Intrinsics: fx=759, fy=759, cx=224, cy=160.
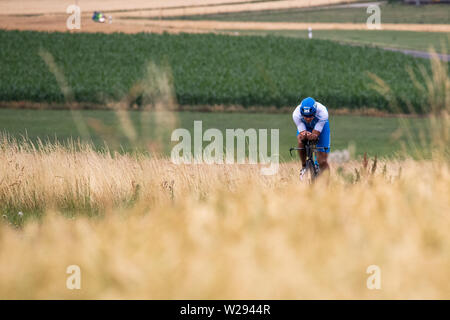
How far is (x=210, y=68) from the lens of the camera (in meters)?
44.5

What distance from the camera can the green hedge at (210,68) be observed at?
121 ft

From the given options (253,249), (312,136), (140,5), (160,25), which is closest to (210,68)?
(160,25)

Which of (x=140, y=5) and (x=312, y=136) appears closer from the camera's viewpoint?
(x=312, y=136)

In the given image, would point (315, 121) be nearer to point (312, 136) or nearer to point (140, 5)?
point (312, 136)

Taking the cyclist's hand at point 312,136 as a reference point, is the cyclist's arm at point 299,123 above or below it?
above

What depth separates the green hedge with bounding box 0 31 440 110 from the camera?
121 feet

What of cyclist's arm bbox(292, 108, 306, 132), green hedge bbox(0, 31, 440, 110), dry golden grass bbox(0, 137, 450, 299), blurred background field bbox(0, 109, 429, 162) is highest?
green hedge bbox(0, 31, 440, 110)

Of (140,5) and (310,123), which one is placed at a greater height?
(140,5)

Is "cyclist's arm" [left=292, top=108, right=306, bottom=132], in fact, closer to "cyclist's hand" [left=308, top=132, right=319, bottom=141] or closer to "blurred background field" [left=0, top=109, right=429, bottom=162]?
"cyclist's hand" [left=308, top=132, right=319, bottom=141]

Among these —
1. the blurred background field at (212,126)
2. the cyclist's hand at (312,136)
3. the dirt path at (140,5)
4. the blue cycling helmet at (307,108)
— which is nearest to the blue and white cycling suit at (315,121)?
the blue cycling helmet at (307,108)

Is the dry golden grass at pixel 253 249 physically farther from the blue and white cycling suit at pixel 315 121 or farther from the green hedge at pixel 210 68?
the green hedge at pixel 210 68

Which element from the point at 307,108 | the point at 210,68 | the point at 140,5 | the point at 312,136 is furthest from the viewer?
the point at 140,5

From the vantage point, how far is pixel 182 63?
4706cm

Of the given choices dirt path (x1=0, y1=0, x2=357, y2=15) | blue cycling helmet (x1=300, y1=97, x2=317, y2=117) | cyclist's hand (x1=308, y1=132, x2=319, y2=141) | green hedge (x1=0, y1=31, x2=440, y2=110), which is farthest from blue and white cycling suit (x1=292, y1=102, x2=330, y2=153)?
dirt path (x1=0, y1=0, x2=357, y2=15)
